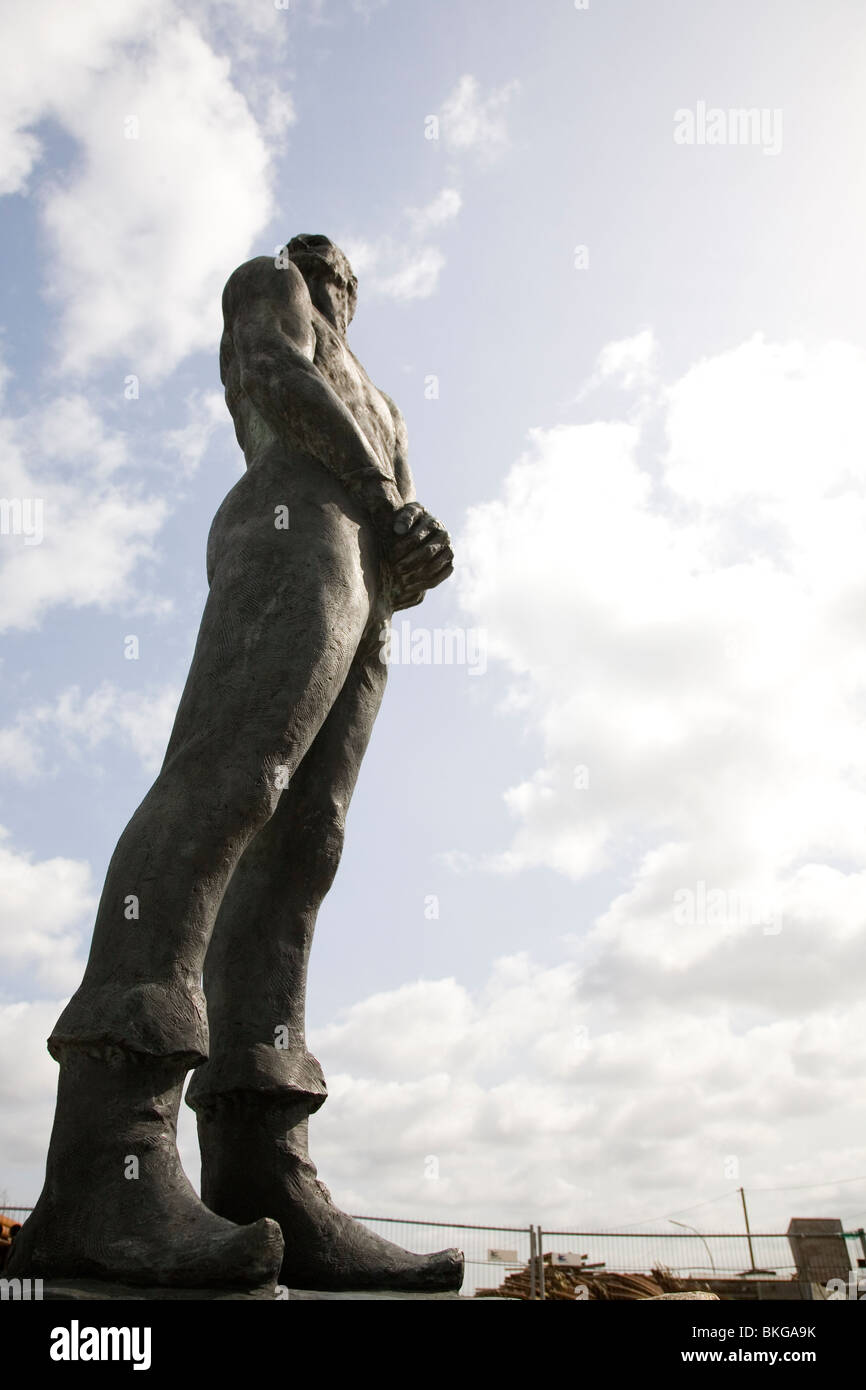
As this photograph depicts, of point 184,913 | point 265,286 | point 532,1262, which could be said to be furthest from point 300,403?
point 532,1262

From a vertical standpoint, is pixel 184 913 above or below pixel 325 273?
below

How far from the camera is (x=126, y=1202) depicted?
2639 millimetres

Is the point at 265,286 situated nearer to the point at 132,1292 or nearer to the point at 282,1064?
the point at 282,1064

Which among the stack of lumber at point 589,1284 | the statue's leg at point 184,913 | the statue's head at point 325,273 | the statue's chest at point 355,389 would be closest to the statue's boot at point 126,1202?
the statue's leg at point 184,913

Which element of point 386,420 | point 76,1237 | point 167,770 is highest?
point 386,420

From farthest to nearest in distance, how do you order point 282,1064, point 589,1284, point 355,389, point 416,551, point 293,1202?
1. point 589,1284
2. point 355,389
3. point 416,551
4. point 282,1064
5. point 293,1202

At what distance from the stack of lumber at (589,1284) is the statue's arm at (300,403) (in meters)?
7.11

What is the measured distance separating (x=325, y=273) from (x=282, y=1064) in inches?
139

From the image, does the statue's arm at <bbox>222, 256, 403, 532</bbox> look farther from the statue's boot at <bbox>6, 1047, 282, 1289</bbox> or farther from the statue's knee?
the statue's boot at <bbox>6, 1047, 282, 1289</bbox>

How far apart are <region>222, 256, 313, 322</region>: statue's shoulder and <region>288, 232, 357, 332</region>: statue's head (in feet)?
1.22
